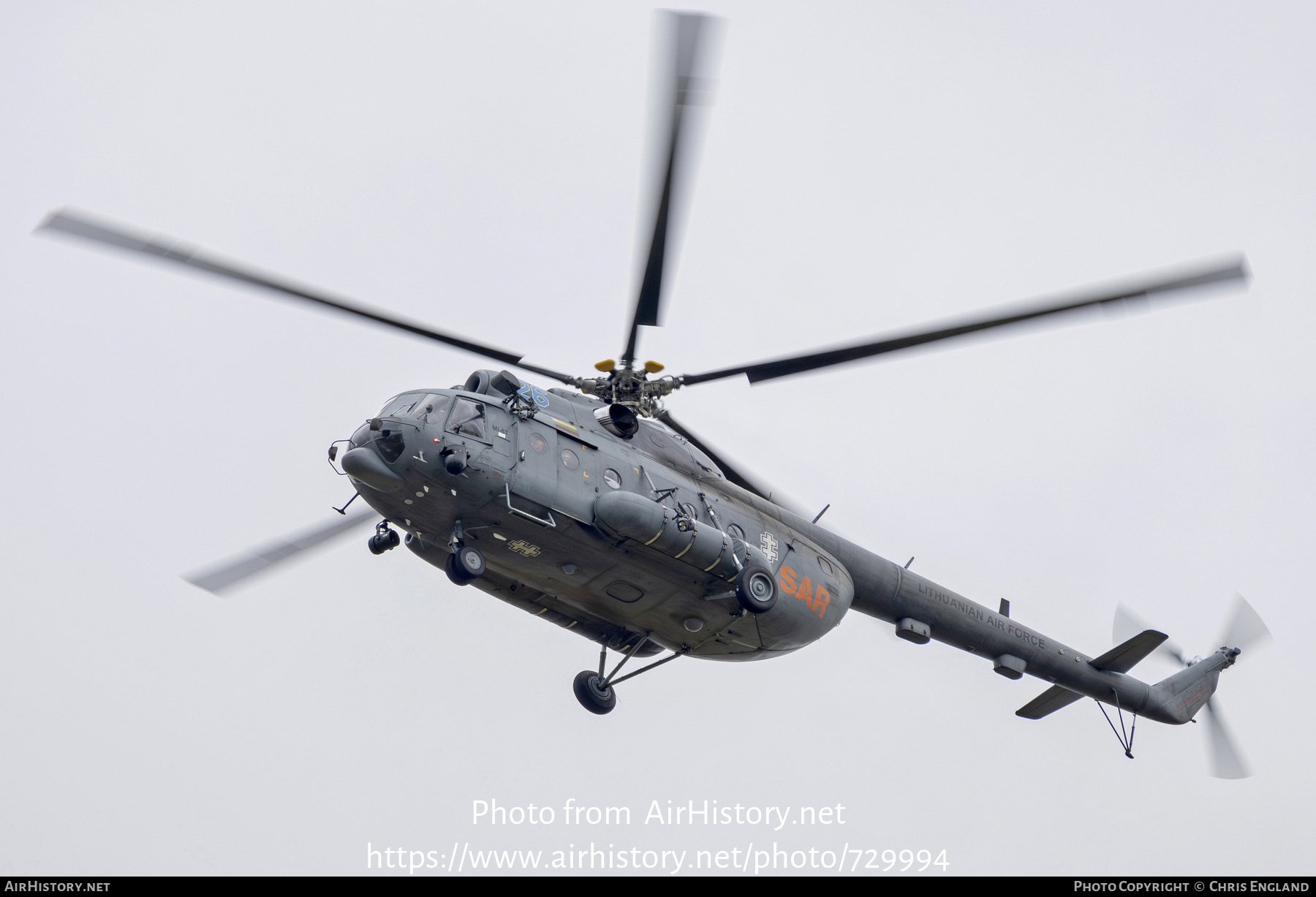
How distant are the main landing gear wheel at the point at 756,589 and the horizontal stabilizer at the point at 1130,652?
26.7 ft

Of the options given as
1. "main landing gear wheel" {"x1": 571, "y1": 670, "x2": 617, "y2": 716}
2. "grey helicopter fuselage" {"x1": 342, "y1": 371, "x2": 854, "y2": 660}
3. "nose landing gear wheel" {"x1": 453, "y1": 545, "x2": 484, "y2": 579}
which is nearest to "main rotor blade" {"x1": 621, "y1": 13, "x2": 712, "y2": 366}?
"grey helicopter fuselage" {"x1": 342, "y1": 371, "x2": 854, "y2": 660}

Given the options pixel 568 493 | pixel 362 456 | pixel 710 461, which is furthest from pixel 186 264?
pixel 710 461

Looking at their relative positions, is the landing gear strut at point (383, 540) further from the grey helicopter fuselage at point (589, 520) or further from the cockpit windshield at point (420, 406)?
the cockpit windshield at point (420, 406)

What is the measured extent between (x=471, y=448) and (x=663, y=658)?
5236 millimetres

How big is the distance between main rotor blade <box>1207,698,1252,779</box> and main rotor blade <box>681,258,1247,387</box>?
1390 centimetres

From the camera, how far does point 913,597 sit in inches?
810

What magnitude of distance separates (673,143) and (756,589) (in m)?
6.91

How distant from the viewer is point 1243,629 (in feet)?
83.5

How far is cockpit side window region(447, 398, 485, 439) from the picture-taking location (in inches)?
613

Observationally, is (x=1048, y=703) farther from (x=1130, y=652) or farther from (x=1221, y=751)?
(x=1221, y=751)

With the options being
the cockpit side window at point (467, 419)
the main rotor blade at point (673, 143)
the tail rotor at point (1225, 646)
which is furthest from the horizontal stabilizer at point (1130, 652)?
the cockpit side window at point (467, 419)

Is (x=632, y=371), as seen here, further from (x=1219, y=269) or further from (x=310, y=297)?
(x=1219, y=269)

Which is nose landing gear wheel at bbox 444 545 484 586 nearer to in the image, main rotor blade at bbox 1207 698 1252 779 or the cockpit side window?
the cockpit side window

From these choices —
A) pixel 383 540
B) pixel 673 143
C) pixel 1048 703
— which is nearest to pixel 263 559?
pixel 383 540
